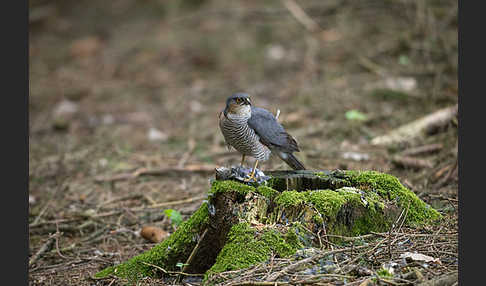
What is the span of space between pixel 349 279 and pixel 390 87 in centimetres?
615

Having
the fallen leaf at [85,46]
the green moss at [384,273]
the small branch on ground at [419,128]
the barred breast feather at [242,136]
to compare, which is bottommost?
the green moss at [384,273]

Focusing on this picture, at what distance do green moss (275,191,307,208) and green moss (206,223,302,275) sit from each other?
22 centimetres

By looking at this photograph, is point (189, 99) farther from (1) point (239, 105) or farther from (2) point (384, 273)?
(2) point (384, 273)

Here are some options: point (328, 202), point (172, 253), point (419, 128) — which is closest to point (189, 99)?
point (419, 128)

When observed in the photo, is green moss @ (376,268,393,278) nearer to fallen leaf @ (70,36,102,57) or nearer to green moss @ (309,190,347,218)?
green moss @ (309,190,347,218)

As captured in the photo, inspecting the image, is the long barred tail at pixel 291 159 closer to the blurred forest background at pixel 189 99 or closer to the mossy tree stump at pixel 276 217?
the mossy tree stump at pixel 276 217

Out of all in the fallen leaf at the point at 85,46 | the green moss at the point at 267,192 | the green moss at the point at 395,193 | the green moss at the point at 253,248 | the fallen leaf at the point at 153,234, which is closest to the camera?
the green moss at the point at 253,248

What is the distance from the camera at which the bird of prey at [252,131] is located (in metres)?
4.00

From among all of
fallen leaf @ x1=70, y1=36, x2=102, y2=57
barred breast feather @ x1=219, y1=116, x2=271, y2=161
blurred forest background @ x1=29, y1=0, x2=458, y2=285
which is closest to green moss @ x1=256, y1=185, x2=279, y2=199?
barred breast feather @ x1=219, y1=116, x2=271, y2=161

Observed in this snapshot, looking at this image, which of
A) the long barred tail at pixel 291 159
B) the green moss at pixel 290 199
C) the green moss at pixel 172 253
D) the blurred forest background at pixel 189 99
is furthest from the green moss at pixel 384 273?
the long barred tail at pixel 291 159

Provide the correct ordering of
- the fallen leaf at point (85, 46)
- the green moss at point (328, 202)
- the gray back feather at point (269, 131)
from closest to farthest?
the green moss at point (328, 202)
the gray back feather at point (269, 131)
the fallen leaf at point (85, 46)

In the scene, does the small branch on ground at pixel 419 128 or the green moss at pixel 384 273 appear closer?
the green moss at pixel 384 273

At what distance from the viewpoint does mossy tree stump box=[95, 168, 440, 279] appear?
3246 mm

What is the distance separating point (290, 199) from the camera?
3.39m
